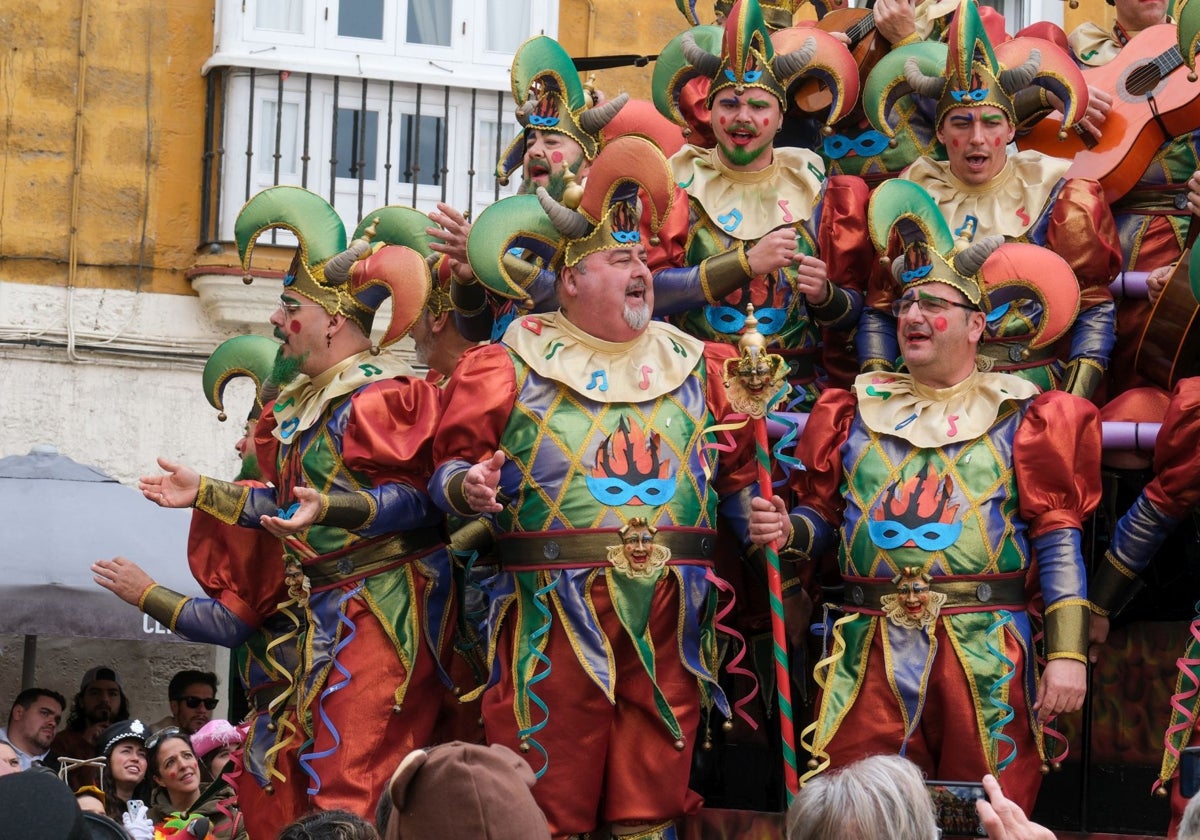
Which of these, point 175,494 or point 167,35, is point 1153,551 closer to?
point 175,494

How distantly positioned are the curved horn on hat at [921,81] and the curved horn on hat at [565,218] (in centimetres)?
137

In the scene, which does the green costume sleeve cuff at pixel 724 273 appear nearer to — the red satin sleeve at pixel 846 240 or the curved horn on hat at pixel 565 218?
the red satin sleeve at pixel 846 240

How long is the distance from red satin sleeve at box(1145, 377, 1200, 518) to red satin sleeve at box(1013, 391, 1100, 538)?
183 mm

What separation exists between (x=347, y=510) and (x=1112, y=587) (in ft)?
7.26

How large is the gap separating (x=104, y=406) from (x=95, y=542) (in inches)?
103

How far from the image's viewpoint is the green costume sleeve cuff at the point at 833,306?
23.9 ft

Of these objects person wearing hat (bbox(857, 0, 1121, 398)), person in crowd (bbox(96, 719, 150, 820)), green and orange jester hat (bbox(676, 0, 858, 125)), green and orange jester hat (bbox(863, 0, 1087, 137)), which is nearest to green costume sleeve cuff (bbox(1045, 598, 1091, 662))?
person wearing hat (bbox(857, 0, 1121, 398))

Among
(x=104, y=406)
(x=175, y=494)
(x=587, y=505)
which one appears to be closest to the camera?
(x=587, y=505)

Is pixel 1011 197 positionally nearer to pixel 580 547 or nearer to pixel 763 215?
pixel 763 215

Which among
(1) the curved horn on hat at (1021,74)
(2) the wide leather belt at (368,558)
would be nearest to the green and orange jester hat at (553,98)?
(1) the curved horn on hat at (1021,74)

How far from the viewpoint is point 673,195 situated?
679 cm

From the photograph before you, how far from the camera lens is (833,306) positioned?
731cm

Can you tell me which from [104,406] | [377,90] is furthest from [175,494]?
[377,90]

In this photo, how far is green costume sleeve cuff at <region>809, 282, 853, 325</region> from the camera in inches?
287
